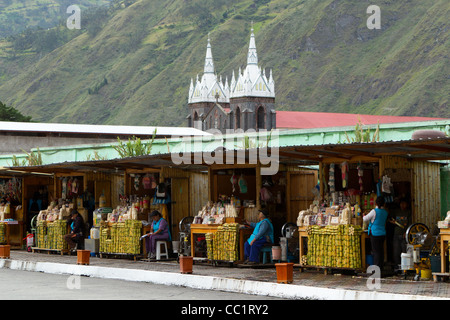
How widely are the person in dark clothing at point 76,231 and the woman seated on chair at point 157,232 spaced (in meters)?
2.87

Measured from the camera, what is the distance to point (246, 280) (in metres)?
13.9

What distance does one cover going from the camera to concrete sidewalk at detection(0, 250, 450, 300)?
40.2ft

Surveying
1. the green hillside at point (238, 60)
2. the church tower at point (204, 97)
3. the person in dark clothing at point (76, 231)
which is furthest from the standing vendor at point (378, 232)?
the church tower at point (204, 97)

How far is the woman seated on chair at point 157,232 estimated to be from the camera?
19.0 meters

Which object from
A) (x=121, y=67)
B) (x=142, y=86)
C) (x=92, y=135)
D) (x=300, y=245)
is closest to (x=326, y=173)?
(x=300, y=245)

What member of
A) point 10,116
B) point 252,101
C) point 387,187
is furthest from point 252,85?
point 387,187

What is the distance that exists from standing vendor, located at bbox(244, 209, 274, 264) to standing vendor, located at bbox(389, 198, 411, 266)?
2521 millimetres

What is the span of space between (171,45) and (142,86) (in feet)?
66.7

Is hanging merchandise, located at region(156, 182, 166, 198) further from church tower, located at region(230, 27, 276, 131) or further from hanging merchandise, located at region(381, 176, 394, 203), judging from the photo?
church tower, located at region(230, 27, 276, 131)

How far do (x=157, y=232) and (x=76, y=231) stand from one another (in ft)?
10.6

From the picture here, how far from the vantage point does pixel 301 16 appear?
537 feet

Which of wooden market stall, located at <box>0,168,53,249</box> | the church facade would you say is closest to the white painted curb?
wooden market stall, located at <box>0,168,53,249</box>
